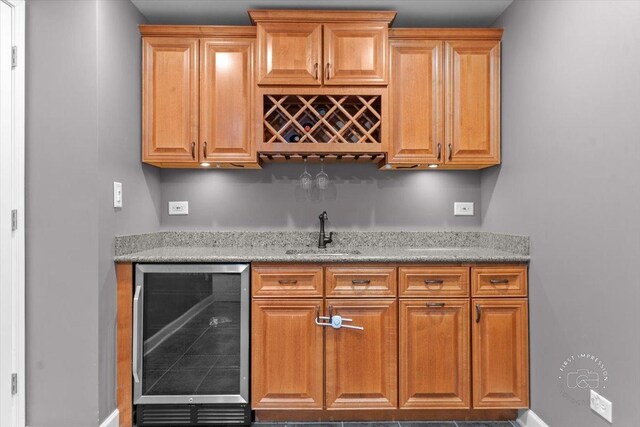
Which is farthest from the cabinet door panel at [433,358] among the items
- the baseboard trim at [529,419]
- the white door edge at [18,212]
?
the white door edge at [18,212]

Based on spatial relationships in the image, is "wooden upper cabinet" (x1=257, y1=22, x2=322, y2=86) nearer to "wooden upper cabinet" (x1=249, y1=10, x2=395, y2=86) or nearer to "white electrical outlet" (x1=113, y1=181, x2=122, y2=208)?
"wooden upper cabinet" (x1=249, y1=10, x2=395, y2=86)

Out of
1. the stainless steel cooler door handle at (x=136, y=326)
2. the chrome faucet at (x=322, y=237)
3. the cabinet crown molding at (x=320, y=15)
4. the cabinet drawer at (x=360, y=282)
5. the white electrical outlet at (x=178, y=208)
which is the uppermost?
the cabinet crown molding at (x=320, y=15)

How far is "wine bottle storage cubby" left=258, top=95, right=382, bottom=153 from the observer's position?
2.36 meters

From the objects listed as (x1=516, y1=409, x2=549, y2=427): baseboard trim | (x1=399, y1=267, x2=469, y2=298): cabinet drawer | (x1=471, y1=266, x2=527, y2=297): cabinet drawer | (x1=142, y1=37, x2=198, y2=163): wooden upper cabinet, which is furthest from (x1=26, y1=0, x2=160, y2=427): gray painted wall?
(x1=516, y1=409, x2=549, y2=427): baseboard trim

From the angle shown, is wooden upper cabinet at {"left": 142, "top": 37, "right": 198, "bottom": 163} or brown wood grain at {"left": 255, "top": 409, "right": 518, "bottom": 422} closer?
brown wood grain at {"left": 255, "top": 409, "right": 518, "bottom": 422}

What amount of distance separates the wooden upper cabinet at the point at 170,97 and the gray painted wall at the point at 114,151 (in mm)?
83

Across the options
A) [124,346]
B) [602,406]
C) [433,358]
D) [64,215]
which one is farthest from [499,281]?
[64,215]

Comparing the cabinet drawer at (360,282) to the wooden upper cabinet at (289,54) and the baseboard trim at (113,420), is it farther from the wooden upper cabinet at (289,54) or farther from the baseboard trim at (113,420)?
the baseboard trim at (113,420)

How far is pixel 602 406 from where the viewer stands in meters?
1.58

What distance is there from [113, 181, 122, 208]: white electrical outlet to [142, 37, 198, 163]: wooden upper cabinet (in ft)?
1.12

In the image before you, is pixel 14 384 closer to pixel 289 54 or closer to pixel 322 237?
pixel 322 237

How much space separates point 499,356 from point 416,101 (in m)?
1.63

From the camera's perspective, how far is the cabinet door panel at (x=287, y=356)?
2.08 m

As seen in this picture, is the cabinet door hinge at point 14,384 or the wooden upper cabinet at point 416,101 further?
the wooden upper cabinet at point 416,101
